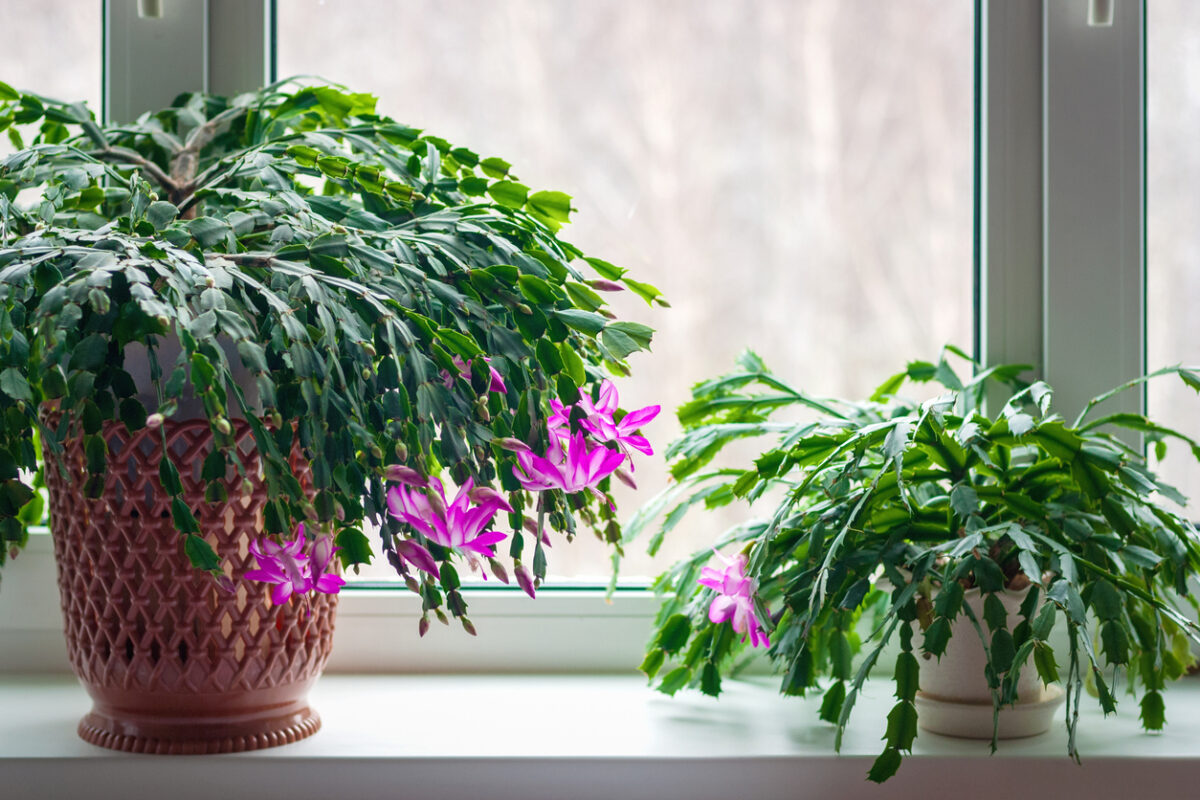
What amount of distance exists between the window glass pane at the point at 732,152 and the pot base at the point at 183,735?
0.45 meters

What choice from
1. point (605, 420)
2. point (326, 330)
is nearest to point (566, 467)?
point (605, 420)

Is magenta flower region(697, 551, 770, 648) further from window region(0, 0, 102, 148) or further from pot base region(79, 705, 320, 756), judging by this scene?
window region(0, 0, 102, 148)

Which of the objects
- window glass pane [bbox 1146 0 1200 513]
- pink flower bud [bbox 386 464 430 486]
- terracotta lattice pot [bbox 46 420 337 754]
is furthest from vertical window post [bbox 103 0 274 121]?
window glass pane [bbox 1146 0 1200 513]

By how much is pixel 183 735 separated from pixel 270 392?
407mm

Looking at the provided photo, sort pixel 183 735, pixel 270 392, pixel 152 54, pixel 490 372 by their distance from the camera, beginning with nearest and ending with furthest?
pixel 270 392, pixel 490 372, pixel 183 735, pixel 152 54

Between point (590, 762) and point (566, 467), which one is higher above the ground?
point (566, 467)

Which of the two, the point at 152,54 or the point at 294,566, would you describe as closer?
the point at 294,566

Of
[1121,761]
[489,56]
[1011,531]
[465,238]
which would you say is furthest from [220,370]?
[1121,761]

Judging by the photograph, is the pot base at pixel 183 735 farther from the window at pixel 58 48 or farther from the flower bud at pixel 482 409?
the window at pixel 58 48

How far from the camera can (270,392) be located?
0.58 metres

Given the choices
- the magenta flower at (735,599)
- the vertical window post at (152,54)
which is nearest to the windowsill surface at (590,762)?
the magenta flower at (735,599)

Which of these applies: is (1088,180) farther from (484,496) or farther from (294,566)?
(294,566)

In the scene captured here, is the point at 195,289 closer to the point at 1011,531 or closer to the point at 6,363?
the point at 6,363

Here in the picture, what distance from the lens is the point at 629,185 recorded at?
1202mm
